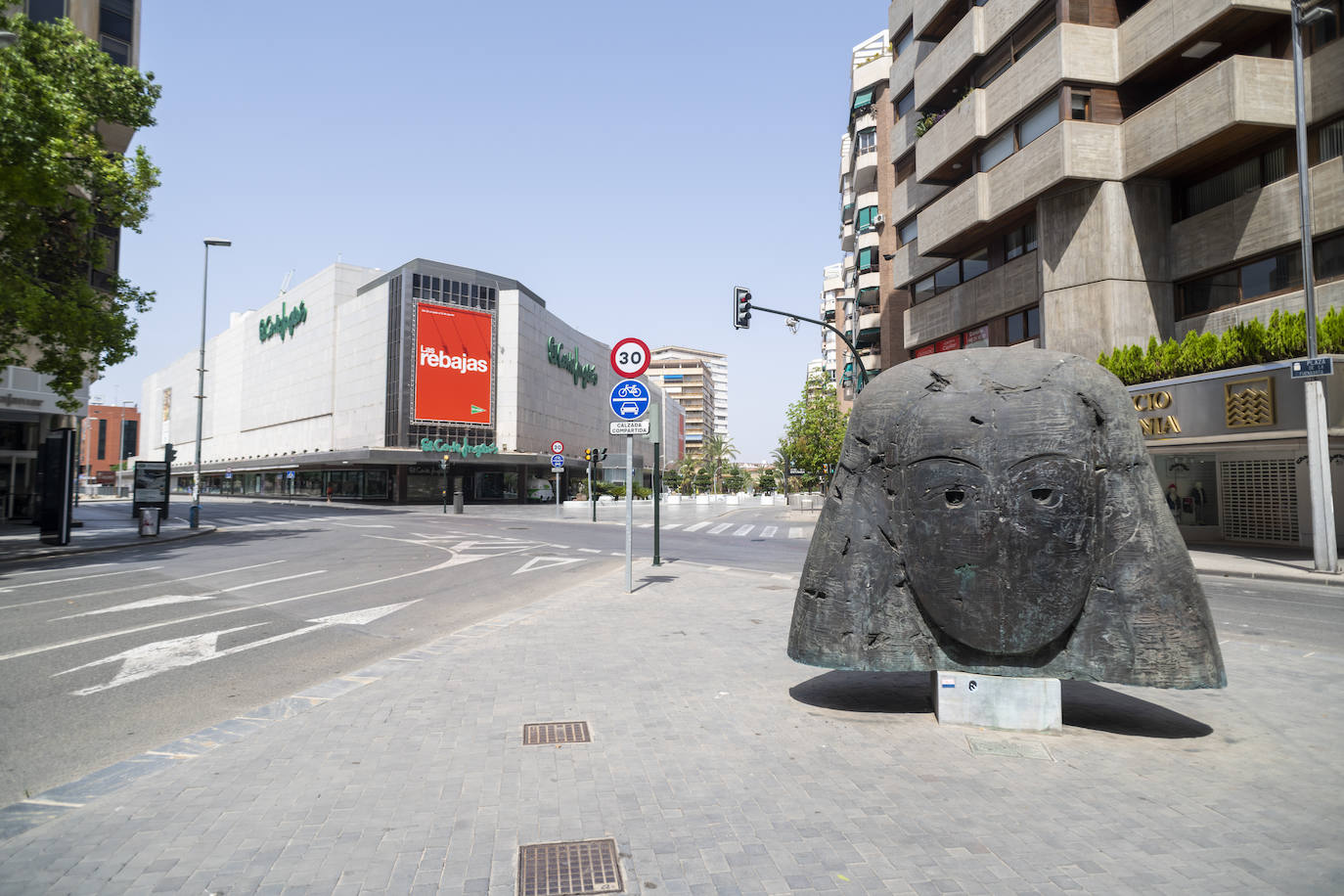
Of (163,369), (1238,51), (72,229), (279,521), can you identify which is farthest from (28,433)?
(163,369)

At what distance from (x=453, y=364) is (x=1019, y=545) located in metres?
64.4

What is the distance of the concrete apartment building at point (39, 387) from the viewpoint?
89.2ft

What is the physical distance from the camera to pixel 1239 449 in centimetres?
1831

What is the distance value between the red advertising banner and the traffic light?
46.6m

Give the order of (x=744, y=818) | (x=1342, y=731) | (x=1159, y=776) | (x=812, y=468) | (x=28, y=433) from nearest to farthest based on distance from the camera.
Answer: (x=744, y=818) < (x=1159, y=776) < (x=1342, y=731) < (x=28, y=433) < (x=812, y=468)

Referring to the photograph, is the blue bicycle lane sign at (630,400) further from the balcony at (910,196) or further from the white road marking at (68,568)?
the balcony at (910,196)

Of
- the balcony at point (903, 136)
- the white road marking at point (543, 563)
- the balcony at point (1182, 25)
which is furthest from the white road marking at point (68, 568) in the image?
the balcony at point (903, 136)

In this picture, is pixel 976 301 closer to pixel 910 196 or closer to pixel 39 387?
pixel 910 196

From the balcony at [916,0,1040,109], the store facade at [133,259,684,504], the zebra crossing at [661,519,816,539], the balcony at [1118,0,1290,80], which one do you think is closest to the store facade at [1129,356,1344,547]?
the balcony at [1118,0,1290,80]

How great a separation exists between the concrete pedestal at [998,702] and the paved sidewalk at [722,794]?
120 mm

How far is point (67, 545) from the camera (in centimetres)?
1923

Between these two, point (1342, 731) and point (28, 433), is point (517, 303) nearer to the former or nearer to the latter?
point (28, 433)

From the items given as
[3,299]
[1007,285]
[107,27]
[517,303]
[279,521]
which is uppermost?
[107,27]

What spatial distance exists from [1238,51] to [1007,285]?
26.8 ft
